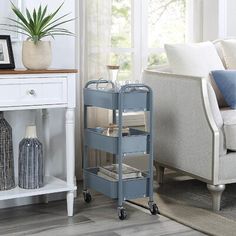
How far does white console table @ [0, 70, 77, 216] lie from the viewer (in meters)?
2.96

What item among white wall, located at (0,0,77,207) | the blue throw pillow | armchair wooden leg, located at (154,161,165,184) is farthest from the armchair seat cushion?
white wall, located at (0,0,77,207)

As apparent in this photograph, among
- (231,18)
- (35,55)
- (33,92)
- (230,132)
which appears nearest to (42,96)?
(33,92)

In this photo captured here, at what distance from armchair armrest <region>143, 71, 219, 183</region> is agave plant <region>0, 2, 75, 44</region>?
0.68 metres

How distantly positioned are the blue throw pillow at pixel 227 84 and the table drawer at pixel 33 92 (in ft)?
3.69

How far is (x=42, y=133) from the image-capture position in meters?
3.47

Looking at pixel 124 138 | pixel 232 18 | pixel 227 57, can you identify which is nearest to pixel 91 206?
pixel 124 138

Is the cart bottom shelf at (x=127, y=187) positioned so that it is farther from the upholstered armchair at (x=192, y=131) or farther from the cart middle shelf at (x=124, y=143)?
the upholstered armchair at (x=192, y=131)

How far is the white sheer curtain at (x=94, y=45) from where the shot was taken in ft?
13.1

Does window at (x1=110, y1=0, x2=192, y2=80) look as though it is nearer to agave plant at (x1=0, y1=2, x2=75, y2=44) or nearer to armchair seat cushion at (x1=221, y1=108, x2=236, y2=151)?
agave plant at (x1=0, y1=2, x2=75, y2=44)

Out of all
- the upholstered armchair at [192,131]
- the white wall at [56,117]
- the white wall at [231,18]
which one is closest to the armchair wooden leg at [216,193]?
the upholstered armchair at [192,131]

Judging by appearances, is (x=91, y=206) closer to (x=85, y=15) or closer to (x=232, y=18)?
(x=85, y=15)

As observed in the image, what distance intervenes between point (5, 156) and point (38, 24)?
713mm

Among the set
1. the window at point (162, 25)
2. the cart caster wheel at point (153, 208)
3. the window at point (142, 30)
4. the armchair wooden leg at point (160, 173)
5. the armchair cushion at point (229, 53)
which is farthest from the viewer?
the window at point (162, 25)

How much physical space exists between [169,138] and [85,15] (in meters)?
1.02
